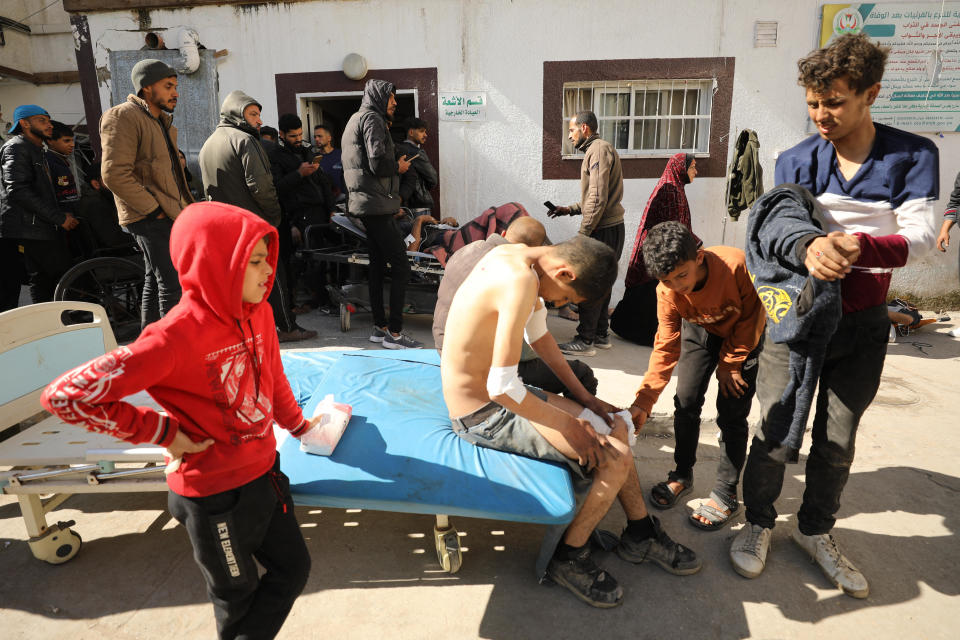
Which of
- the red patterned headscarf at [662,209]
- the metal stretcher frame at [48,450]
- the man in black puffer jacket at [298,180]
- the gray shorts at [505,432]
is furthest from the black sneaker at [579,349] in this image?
the metal stretcher frame at [48,450]

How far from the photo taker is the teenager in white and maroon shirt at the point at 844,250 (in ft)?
5.82

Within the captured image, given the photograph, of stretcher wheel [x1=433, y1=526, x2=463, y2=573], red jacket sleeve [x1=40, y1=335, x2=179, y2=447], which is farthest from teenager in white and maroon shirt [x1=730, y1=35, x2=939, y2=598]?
red jacket sleeve [x1=40, y1=335, x2=179, y2=447]

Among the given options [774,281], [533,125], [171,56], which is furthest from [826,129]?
[171,56]

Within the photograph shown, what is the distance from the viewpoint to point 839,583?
221cm

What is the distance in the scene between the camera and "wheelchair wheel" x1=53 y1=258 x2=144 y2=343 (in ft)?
15.8

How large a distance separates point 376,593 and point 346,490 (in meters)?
0.46

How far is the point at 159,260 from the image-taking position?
3512 millimetres

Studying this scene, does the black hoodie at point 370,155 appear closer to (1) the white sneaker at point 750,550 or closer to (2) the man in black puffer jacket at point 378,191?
(2) the man in black puffer jacket at point 378,191

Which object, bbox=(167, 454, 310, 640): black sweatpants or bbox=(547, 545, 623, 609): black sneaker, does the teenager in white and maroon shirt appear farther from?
bbox=(167, 454, 310, 640): black sweatpants

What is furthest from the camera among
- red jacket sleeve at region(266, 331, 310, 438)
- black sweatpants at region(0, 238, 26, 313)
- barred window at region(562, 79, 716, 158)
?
barred window at region(562, 79, 716, 158)

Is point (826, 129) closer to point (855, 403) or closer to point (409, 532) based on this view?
point (855, 403)

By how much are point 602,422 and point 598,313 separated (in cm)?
271

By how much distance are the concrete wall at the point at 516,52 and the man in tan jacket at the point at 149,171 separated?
133 inches

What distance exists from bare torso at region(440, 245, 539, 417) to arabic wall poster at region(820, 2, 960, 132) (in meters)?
6.26
